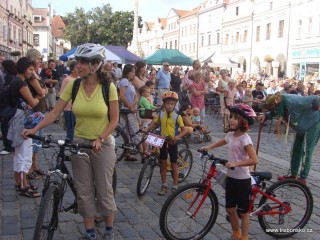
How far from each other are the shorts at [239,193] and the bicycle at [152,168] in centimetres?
190

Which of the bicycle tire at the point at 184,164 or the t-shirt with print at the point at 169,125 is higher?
the t-shirt with print at the point at 169,125

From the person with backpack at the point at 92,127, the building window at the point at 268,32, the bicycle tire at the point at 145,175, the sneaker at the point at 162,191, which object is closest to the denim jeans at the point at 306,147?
the sneaker at the point at 162,191

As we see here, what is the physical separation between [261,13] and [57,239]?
A: 1760 inches

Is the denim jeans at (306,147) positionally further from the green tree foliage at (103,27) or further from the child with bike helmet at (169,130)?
the green tree foliage at (103,27)

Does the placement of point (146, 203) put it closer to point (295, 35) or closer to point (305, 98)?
point (305, 98)

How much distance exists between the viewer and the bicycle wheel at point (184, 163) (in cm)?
666

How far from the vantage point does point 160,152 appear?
5.91 metres

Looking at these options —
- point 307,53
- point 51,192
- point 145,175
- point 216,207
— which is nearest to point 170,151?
point 145,175

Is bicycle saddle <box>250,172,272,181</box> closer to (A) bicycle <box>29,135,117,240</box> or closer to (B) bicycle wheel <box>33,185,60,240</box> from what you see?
(A) bicycle <box>29,135,117,240</box>

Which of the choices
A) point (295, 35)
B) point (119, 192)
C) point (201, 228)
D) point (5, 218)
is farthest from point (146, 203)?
point (295, 35)

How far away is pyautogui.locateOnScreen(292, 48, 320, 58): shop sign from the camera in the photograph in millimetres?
34575

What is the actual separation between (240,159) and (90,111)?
60.3 inches

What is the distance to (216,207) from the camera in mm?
4285

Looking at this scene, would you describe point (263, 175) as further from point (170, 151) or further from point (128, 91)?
point (128, 91)
